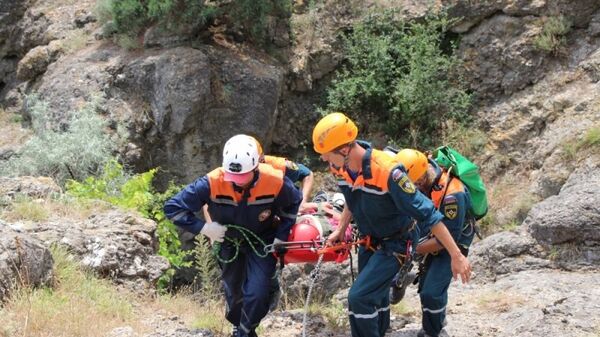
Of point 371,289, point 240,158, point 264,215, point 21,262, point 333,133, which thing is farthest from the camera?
point 21,262

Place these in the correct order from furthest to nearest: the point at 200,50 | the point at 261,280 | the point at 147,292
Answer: the point at 200,50
the point at 147,292
the point at 261,280

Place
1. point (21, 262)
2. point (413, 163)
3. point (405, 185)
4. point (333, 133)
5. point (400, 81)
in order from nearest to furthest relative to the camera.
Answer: point (405, 185) → point (333, 133) → point (413, 163) → point (21, 262) → point (400, 81)

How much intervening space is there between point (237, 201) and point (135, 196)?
4075 mm

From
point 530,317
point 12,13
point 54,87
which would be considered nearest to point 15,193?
point 54,87

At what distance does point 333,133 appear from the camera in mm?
4586

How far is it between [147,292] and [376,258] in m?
3.05

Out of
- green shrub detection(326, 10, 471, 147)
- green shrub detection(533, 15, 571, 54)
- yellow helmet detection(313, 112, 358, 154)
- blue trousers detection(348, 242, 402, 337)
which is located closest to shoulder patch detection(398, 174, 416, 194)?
yellow helmet detection(313, 112, 358, 154)

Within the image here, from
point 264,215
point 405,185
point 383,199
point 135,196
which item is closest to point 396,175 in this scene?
point 405,185

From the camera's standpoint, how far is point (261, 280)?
5215mm

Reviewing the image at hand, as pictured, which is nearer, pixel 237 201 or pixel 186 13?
pixel 237 201

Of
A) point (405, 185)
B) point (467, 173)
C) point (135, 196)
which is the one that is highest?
point (405, 185)

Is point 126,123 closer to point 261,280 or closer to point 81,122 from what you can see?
point 81,122

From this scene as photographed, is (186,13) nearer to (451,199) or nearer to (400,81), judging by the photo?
(400,81)

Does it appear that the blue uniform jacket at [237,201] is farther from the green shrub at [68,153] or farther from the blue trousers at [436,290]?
the green shrub at [68,153]
